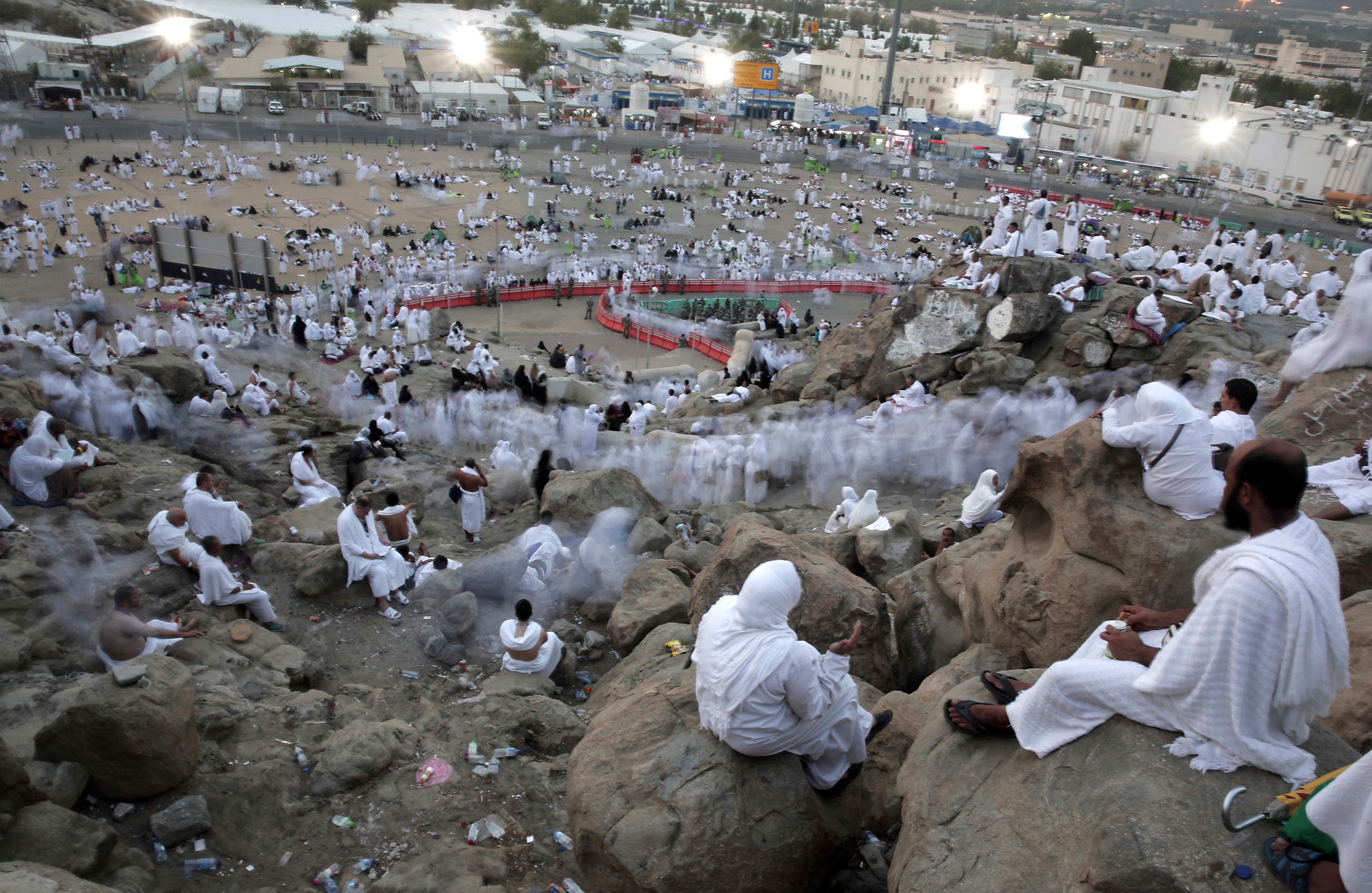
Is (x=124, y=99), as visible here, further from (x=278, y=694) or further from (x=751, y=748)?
(x=751, y=748)

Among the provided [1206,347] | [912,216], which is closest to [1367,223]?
[912,216]

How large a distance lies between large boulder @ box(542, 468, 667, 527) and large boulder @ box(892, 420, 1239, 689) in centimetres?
409

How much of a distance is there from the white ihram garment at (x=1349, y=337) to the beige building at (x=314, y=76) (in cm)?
5093

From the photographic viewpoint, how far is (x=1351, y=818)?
2162 millimetres

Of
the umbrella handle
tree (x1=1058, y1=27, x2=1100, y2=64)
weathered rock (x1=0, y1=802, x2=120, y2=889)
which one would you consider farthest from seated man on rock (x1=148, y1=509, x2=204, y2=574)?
tree (x1=1058, y1=27, x2=1100, y2=64)

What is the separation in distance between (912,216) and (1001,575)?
3468cm

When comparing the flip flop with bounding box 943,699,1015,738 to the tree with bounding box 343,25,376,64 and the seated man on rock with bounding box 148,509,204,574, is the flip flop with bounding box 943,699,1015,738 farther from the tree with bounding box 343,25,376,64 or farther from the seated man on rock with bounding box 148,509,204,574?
the tree with bounding box 343,25,376,64

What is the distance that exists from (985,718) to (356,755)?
327cm

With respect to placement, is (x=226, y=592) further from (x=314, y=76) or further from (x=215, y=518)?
(x=314, y=76)

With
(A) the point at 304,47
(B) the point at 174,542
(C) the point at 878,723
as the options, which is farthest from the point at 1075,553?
(A) the point at 304,47

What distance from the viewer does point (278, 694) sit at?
5285 millimetres

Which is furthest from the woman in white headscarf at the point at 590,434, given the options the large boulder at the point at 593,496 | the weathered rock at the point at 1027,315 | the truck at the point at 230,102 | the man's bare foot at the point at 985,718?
the truck at the point at 230,102

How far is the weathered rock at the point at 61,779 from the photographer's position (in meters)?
3.84

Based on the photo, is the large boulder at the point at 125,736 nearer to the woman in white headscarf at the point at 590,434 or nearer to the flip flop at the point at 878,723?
the flip flop at the point at 878,723
